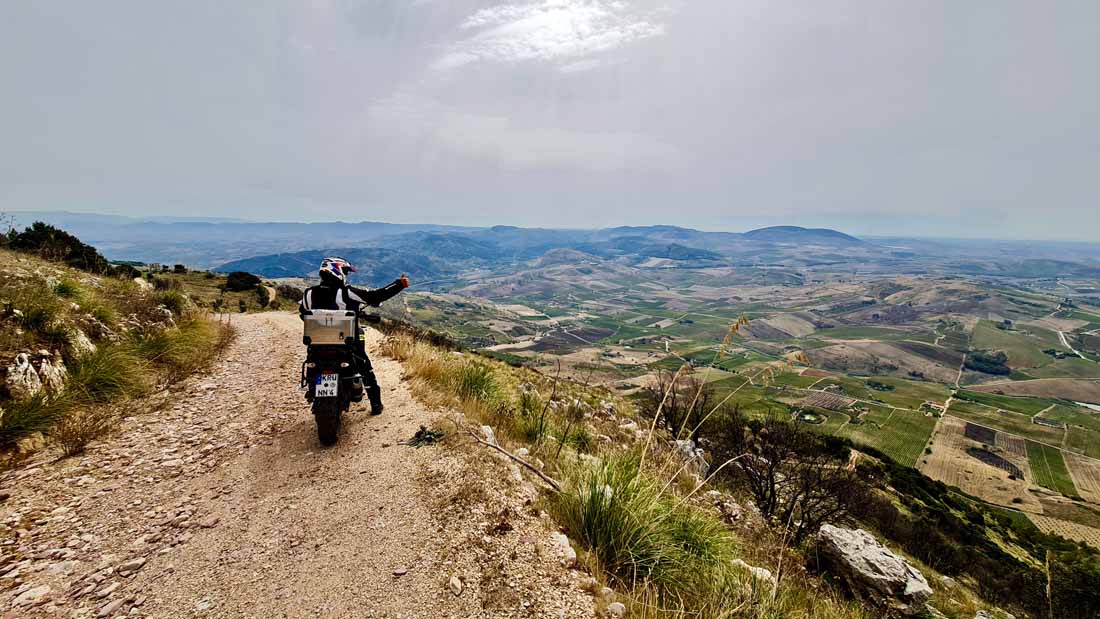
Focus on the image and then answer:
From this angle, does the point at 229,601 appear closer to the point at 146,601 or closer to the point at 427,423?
the point at 146,601

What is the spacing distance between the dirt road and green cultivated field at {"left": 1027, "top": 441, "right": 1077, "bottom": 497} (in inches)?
3412

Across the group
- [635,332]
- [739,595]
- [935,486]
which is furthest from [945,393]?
[739,595]

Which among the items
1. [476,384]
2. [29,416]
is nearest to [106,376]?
[29,416]

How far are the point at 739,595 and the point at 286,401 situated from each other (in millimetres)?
7656

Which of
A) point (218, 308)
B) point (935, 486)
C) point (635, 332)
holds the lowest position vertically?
point (635, 332)

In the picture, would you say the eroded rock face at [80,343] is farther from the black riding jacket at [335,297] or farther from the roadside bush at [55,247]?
the roadside bush at [55,247]

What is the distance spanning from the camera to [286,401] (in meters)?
7.32

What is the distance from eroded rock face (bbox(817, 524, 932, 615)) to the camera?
254 inches

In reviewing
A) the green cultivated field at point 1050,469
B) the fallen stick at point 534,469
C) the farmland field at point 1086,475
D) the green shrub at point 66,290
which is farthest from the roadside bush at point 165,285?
the green cultivated field at point 1050,469

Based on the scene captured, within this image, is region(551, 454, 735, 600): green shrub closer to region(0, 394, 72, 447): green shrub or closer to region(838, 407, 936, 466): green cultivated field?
region(0, 394, 72, 447): green shrub

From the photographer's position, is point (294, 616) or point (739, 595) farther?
point (739, 595)

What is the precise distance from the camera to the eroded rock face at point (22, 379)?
5289mm

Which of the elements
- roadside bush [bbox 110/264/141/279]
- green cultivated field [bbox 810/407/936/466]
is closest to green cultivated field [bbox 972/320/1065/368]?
green cultivated field [bbox 810/407/936/466]

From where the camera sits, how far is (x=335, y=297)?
5.90 m
